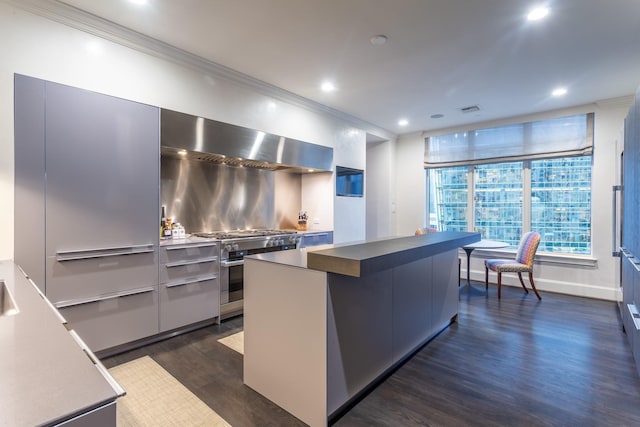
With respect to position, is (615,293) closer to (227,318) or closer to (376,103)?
(376,103)

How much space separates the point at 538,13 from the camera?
237 centimetres

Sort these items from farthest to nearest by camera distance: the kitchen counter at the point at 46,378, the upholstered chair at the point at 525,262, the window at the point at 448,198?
the window at the point at 448,198 → the upholstered chair at the point at 525,262 → the kitchen counter at the point at 46,378

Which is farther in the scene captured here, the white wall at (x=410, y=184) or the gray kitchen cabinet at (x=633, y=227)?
the white wall at (x=410, y=184)

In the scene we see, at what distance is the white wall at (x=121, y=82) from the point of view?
2152mm

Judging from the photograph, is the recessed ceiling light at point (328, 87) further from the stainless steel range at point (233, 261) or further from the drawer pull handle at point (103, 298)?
the drawer pull handle at point (103, 298)

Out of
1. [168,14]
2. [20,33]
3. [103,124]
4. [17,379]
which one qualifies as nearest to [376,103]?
[168,14]

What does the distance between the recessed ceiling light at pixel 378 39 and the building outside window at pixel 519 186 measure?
11.2ft

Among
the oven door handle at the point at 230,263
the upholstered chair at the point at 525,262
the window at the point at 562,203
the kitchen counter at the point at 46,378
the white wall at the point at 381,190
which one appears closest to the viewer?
the kitchen counter at the point at 46,378

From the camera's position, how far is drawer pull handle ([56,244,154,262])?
92.3 inches

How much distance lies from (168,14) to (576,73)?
13.5ft

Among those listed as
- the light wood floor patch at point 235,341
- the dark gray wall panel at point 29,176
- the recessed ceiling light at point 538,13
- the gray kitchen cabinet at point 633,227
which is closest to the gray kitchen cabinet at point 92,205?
the dark gray wall panel at point 29,176

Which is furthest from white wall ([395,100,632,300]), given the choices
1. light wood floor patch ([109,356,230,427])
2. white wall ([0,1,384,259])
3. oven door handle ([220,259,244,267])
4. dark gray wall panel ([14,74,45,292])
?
dark gray wall panel ([14,74,45,292])

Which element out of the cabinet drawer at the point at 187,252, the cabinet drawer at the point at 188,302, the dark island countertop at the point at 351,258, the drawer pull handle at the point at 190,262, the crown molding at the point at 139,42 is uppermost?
the crown molding at the point at 139,42

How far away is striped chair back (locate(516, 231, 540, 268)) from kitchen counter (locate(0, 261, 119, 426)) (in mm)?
4932
